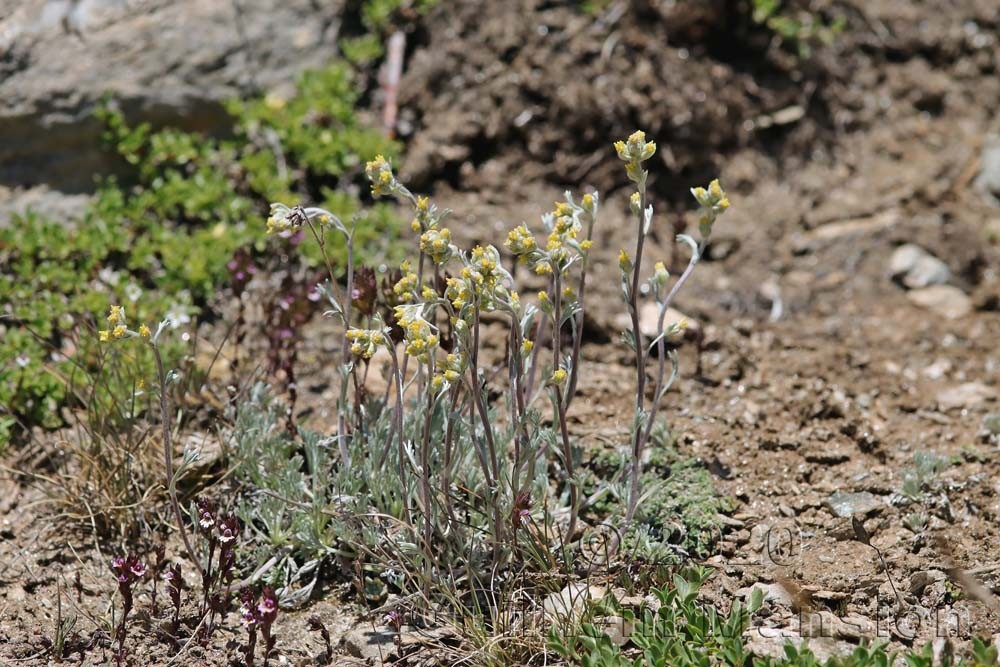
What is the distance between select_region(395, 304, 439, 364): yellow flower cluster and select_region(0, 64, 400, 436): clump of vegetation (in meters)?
1.84

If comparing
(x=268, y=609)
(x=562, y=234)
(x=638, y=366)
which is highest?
(x=562, y=234)

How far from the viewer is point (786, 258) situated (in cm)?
562

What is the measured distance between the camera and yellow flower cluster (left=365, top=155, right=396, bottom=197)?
319 centimetres

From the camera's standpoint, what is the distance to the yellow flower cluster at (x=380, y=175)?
10.5ft

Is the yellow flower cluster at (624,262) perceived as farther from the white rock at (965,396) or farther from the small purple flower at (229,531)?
the white rock at (965,396)

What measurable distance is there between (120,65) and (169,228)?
1.00 m

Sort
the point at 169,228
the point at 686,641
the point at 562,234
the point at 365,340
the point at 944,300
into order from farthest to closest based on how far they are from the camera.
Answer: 1. the point at 169,228
2. the point at 944,300
3. the point at 686,641
4. the point at 562,234
5. the point at 365,340

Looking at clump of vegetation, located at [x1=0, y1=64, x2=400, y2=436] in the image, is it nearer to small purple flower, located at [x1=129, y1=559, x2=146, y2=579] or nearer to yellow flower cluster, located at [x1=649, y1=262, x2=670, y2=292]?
small purple flower, located at [x1=129, y1=559, x2=146, y2=579]

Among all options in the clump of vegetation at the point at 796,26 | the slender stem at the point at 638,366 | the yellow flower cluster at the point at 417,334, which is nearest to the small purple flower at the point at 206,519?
the yellow flower cluster at the point at 417,334

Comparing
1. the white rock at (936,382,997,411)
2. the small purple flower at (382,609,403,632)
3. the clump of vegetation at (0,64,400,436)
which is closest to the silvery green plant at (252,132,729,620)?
the small purple flower at (382,609,403,632)

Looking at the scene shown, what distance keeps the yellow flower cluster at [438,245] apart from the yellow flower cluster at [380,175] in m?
0.24

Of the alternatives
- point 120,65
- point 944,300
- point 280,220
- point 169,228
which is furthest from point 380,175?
point 944,300

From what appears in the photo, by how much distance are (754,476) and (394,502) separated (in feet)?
4.89

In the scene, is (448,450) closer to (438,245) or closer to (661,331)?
(438,245)
